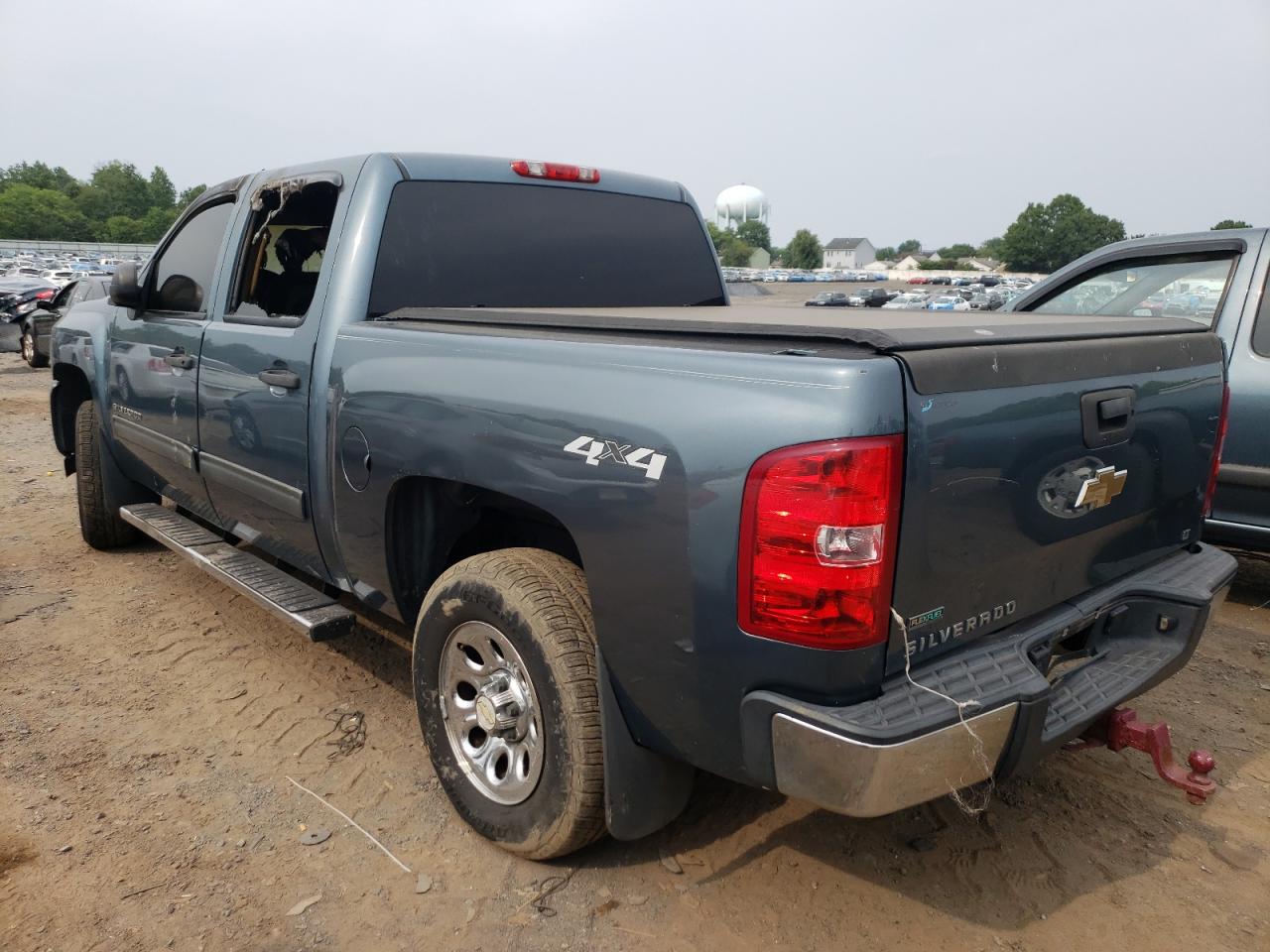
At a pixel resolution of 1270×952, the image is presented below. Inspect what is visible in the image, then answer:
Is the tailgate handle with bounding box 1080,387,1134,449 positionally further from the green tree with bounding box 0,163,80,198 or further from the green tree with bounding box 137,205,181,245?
the green tree with bounding box 0,163,80,198

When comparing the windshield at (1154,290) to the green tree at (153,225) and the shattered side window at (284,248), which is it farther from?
the green tree at (153,225)

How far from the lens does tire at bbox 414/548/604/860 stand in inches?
87.3

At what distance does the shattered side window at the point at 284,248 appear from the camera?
3490 mm

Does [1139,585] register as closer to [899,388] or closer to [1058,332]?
[1058,332]

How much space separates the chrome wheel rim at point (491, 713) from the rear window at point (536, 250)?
126 centimetres

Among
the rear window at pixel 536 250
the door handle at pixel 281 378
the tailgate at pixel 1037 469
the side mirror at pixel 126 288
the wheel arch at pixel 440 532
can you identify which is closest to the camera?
the tailgate at pixel 1037 469

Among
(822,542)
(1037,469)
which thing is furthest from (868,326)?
(822,542)

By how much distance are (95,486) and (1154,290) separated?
589 centimetres

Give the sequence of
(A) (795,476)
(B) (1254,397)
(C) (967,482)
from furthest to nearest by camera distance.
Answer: (B) (1254,397), (C) (967,482), (A) (795,476)

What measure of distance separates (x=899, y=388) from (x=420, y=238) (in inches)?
82.4

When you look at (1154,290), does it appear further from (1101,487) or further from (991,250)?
(991,250)

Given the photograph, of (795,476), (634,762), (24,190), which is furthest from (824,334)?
(24,190)

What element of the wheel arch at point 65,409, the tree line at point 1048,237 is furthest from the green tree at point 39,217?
the wheel arch at point 65,409

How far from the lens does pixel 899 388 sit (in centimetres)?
175
